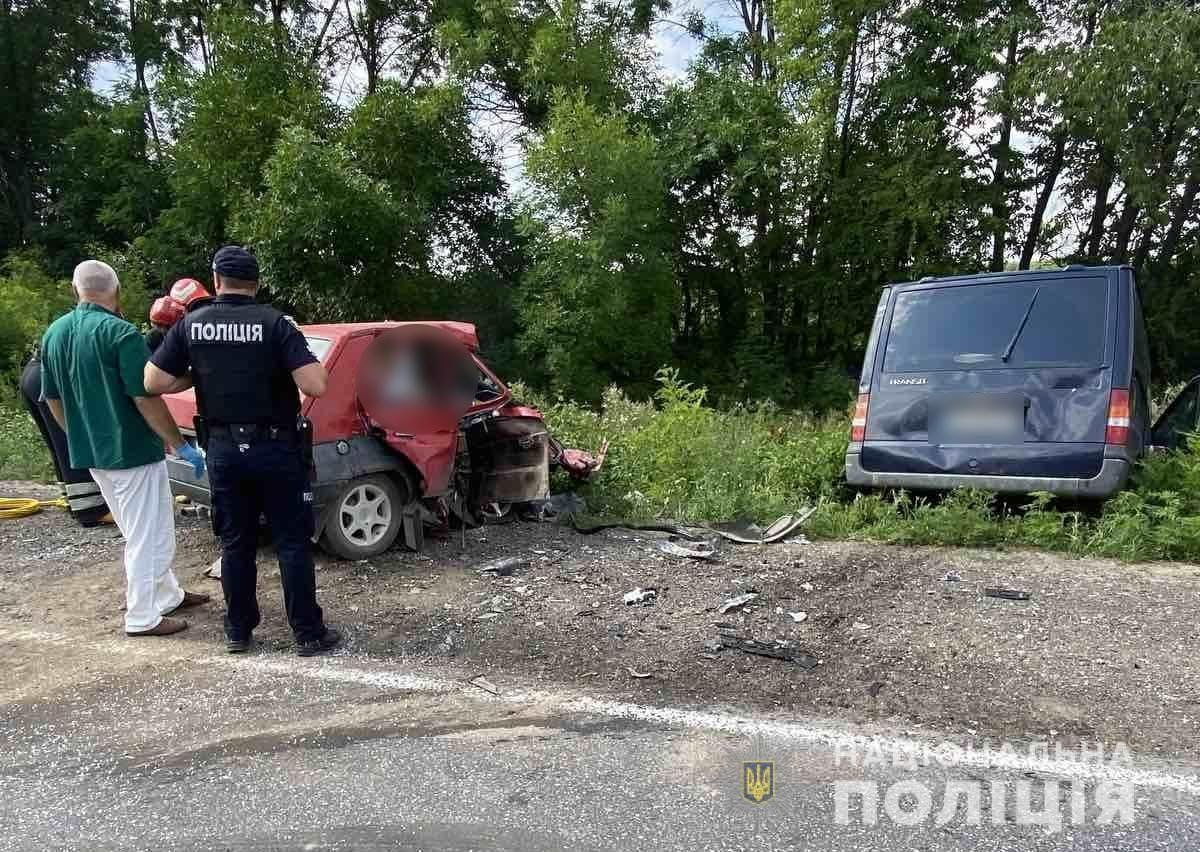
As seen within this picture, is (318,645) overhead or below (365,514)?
below

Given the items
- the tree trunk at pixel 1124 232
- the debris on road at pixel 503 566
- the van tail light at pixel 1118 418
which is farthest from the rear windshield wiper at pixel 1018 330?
the tree trunk at pixel 1124 232

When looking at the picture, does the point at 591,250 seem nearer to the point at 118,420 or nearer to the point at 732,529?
the point at 732,529

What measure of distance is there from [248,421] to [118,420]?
79 cm

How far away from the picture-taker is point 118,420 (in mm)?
3895

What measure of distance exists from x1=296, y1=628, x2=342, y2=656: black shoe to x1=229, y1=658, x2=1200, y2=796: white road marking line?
8 cm

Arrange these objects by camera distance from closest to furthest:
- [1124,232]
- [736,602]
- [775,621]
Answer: [775,621] → [736,602] → [1124,232]

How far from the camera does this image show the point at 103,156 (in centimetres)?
1970

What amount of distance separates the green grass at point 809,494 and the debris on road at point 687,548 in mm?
618

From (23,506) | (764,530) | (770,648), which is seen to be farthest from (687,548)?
(23,506)

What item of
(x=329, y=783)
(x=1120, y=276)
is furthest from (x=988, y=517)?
(x=329, y=783)

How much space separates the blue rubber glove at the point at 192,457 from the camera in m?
4.20

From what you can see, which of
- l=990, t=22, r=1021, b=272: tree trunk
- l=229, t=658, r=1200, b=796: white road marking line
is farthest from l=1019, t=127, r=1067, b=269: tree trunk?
l=229, t=658, r=1200, b=796: white road marking line

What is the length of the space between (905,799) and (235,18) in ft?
58.7

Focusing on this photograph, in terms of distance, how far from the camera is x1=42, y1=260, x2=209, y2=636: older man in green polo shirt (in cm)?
388
